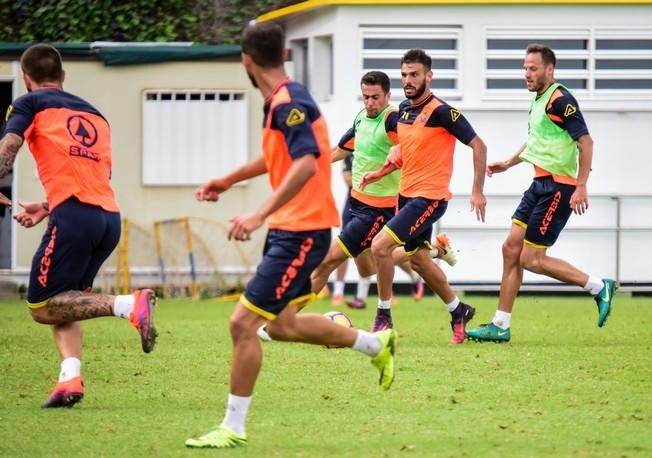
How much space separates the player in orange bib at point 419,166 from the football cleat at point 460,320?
0.12m

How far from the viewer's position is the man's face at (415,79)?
1230 cm

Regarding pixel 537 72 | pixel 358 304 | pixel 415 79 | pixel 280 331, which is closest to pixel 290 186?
pixel 280 331

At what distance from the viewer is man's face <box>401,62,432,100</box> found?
12.3 m

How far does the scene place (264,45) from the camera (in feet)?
25.5

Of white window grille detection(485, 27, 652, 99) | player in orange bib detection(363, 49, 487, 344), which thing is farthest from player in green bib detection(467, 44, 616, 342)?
white window grille detection(485, 27, 652, 99)

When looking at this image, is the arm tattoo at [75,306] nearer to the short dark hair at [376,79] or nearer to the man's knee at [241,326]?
the man's knee at [241,326]

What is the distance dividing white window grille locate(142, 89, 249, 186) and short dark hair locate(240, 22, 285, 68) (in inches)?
470

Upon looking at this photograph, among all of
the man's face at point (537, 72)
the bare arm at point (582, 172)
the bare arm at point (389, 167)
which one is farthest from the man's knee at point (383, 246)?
the man's face at point (537, 72)

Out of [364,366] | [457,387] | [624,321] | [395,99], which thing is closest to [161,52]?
[395,99]

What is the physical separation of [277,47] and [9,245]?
13583 millimetres

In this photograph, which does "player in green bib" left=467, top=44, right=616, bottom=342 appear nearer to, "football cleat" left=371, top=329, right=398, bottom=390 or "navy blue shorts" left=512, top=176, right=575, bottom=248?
"navy blue shorts" left=512, top=176, right=575, bottom=248

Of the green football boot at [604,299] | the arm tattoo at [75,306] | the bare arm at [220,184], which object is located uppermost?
the bare arm at [220,184]

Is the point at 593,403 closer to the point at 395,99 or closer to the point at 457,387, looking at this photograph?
the point at 457,387

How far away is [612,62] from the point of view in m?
20.0
